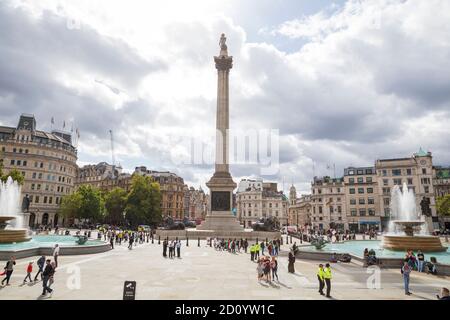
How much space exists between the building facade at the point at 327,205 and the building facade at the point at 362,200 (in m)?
2.13

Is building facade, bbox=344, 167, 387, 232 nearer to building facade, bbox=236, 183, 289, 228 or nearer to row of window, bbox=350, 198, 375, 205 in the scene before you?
row of window, bbox=350, 198, 375, 205

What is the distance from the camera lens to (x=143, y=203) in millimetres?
73438

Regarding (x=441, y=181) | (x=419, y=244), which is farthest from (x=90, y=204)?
(x=441, y=181)

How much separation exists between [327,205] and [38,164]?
83.0 m

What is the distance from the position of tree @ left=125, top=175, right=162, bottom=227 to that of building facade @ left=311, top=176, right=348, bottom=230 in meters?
46.8

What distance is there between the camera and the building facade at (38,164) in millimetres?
75312

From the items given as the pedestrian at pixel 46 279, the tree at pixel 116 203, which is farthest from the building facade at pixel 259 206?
the pedestrian at pixel 46 279

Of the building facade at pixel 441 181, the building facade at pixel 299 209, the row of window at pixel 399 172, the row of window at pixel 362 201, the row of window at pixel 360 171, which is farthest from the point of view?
the building facade at pixel 299 209

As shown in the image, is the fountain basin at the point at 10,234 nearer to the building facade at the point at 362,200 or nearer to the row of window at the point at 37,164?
the row of window at the point at 37,164

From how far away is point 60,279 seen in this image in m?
15.6

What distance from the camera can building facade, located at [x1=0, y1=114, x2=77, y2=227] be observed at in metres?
75.3

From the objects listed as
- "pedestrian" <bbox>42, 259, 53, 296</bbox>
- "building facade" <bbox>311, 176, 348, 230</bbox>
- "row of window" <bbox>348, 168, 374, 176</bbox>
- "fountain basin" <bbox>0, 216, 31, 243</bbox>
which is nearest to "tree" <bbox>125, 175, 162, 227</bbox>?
"fountain basin" <bbox>0, 216, 31, 243</bbox>

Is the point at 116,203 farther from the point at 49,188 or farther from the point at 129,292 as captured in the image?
the point at 129,292

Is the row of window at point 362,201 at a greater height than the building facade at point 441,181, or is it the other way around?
the building facade at point 441,181
